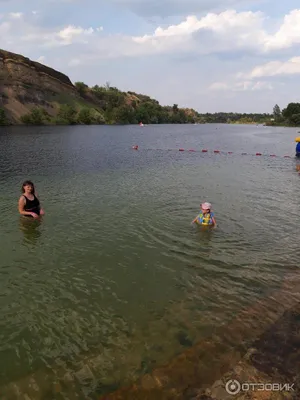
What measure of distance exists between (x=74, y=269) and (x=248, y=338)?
19.5ft

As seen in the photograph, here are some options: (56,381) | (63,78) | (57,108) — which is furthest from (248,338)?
(63,78)

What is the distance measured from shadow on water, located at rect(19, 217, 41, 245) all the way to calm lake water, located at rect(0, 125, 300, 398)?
85 millimetres

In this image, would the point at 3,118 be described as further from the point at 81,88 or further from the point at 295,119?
the point at 295,119

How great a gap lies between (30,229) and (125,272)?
19.3ft

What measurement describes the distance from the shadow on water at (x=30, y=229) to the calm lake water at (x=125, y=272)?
85 millimetres

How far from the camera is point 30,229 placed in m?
14.3

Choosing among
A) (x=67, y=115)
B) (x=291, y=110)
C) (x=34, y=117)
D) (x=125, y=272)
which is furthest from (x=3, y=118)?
(x=291, y=110)

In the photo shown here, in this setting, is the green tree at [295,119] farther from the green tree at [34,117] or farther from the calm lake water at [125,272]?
the calm lake water at [125,272]

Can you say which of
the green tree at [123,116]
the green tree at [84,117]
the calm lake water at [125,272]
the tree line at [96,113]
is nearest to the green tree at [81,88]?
the tree line at [96,113]

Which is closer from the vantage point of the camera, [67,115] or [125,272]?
[125,272]

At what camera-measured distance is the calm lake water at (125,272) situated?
7.17m

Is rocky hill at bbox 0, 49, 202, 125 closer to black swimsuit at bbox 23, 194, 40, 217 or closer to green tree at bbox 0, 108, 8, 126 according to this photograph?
green tree at bbox 0, 108, 8, 126

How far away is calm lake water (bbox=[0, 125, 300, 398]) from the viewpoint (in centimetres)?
717

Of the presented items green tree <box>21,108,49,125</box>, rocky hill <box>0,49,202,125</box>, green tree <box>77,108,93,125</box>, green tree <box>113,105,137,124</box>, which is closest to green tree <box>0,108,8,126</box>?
rocky hill <box>0,49,202,125</box>
